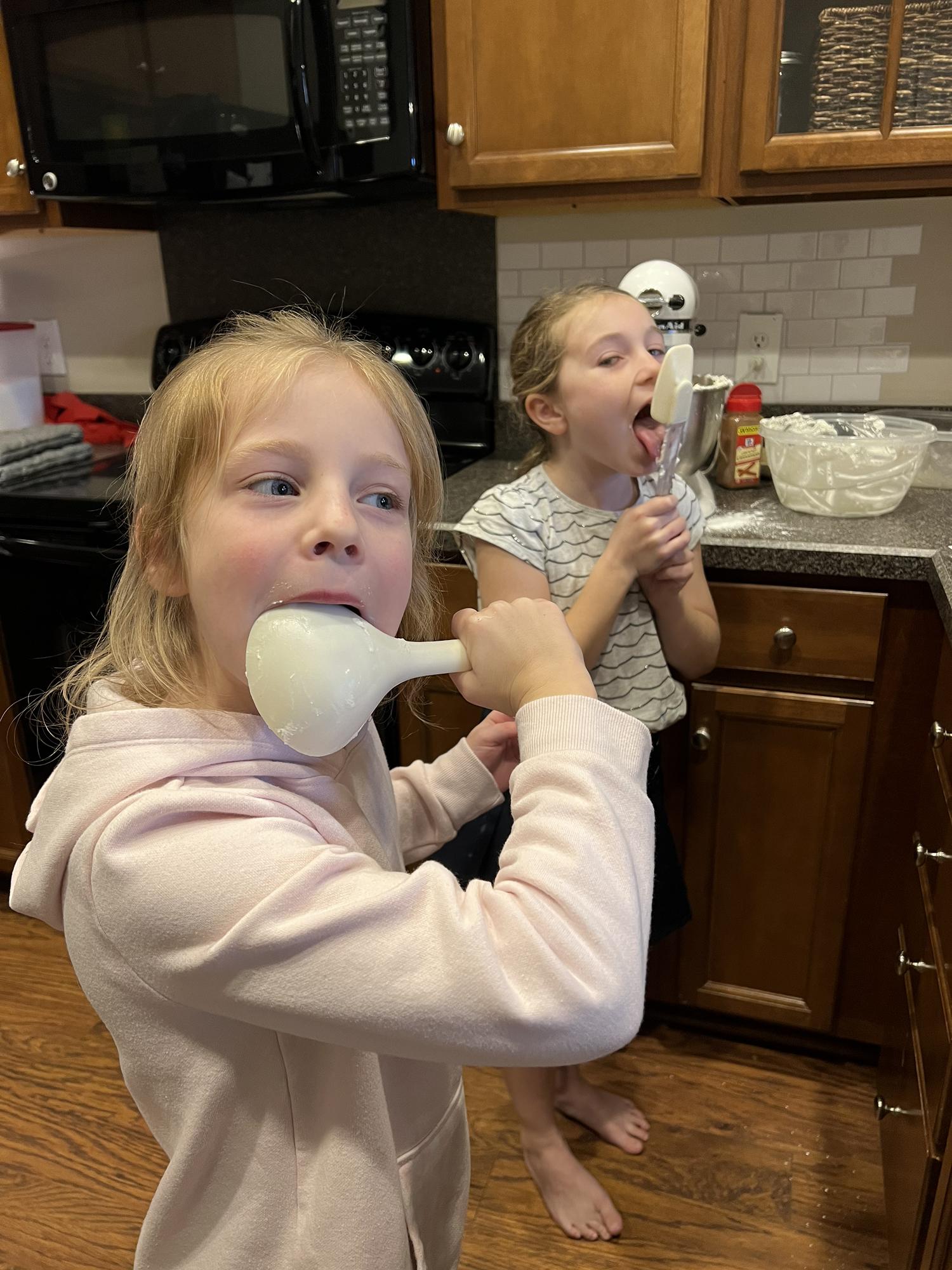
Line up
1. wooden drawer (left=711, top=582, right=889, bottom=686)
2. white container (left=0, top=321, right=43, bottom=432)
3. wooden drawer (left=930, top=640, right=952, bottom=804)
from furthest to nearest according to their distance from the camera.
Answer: white container (left=0, top=321, right=43, bottom=432) < wooden drawer (left=711, top=582, right=889, bottom=686) < wooden drawer (left=930, top=640, right=952, bottom=804)

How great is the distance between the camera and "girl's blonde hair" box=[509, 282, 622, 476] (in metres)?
1.29

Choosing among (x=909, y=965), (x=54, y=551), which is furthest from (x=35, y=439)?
(x=909, y=965)

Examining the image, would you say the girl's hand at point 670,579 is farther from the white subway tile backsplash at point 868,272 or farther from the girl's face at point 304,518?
the white subway tile backsplash at point 868,272

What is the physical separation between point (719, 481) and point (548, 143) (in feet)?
2.10

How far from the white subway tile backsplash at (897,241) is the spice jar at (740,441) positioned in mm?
375

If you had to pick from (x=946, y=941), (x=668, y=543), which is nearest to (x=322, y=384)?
(x=668, y=543)

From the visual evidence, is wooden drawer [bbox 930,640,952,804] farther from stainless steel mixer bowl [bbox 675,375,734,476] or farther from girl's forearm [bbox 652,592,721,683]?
stainless steel mixer bowl [bbox 675,375,734,476]

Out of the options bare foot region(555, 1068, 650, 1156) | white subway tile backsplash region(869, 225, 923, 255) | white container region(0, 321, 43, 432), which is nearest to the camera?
bare foot region(555, 1068, 650, 1156)

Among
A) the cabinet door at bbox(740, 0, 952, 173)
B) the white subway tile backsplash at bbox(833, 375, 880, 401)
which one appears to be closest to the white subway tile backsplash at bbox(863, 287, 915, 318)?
the white subway tile backsplash at bbox(833, 375, 880, 401)

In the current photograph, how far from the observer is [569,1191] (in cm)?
143

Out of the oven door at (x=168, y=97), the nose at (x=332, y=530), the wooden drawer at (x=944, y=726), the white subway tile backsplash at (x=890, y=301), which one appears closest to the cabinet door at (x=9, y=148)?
the oven door at (x=168, y=97)

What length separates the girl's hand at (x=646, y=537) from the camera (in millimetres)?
1218

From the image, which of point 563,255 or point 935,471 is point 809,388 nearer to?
point 935,471

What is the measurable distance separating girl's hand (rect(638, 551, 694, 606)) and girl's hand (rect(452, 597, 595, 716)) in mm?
587
